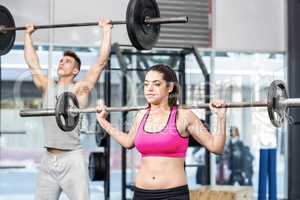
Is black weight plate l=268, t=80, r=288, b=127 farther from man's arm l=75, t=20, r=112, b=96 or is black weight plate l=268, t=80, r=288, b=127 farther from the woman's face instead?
man's arm l=75, t=20, r=112, b=96

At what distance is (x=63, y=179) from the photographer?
2.76 m

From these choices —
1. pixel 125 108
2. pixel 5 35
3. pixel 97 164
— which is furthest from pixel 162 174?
pixel 97 164

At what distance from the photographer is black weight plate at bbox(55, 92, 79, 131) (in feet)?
9.07

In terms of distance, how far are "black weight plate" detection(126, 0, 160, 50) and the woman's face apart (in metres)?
0.52

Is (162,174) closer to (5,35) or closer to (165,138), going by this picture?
(165,138)

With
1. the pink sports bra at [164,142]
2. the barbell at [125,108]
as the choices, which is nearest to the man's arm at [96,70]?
the barbell at [125,108]

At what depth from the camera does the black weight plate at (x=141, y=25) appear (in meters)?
2.83

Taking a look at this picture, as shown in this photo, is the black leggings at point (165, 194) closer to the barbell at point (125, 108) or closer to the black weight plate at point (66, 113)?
the barbell at point (125, 108)

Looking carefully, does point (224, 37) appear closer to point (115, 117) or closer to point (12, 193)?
point (115, 117)

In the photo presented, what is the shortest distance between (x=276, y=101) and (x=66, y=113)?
3.54ft

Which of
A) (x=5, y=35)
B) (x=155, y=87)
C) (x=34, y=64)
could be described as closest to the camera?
(x=155, y=87)

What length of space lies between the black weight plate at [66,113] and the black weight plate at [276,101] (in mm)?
1027

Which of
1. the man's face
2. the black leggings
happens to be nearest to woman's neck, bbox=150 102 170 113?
the black leggings

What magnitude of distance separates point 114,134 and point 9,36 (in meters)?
1.23
